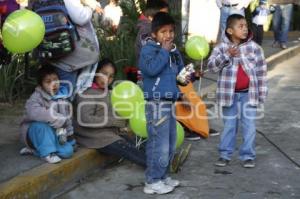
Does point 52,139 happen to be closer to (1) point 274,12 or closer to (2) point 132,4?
(2) point 132,4

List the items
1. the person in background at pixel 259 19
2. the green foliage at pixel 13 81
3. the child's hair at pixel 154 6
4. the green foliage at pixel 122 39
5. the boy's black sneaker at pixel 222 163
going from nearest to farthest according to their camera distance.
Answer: the boy's black sneaker at pixel 222 163, the child's hair at pixel 154 6, the green foliage at pixel 13 81, the green foliage at pixel 122 39, the person in background at pixel 259 19

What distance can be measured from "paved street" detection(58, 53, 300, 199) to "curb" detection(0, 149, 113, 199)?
0.32ft

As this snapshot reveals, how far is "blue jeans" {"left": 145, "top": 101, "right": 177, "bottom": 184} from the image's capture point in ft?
16.5

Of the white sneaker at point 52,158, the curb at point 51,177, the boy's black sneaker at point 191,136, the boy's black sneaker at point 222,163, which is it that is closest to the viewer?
the curb at point 51,177


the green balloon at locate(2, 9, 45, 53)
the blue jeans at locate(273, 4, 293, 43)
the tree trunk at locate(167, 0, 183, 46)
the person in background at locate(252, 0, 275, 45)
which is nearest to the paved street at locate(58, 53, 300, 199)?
the green balloon at locate(2, 9, 45, 53)

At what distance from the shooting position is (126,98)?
212 inches

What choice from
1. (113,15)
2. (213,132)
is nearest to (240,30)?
(213,132)

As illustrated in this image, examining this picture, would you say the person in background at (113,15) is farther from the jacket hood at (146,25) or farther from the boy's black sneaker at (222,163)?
the boy's black sneaker at (222,163)

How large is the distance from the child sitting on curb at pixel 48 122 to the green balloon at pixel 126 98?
457 mm

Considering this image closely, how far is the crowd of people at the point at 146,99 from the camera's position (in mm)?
5039

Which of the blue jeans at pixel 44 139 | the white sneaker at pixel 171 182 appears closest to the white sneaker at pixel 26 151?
the blue jeans at pixel 44 139


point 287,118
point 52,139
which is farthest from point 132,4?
point 52,139

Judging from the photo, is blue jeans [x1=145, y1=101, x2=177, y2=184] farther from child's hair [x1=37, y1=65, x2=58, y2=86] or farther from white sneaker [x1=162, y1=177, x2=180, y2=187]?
child's hair [x1=37, y1=65, x2=58, y2=86]

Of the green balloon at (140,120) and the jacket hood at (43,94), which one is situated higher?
the jacket hood at (43,94)
